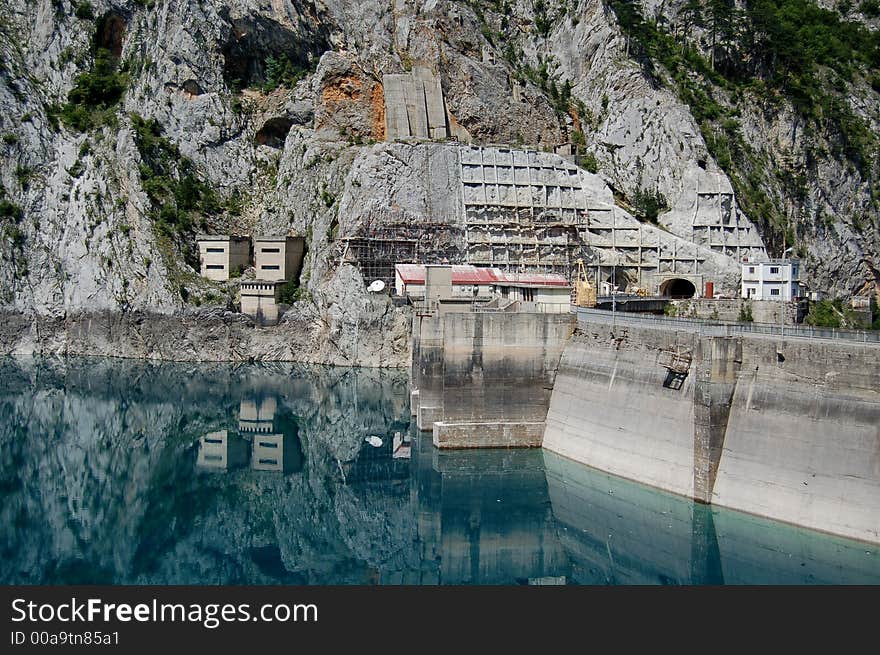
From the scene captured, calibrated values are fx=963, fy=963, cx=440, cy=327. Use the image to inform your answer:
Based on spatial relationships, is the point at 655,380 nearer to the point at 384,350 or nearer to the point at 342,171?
the point at 384,350

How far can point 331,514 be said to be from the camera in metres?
39.2

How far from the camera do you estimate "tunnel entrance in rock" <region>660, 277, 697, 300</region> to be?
70812 mm

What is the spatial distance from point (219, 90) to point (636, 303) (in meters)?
51.3

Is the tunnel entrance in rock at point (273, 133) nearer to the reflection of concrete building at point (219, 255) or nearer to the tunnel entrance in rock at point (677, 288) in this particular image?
the reflection of concrete building at point (219, 255)

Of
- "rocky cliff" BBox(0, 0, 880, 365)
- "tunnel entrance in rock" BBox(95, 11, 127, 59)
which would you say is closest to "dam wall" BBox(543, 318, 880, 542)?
"rocky cliff" BBox(0, 0, 880, 365)

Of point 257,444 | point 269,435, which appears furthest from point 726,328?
point 269,435

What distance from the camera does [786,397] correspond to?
32.0m

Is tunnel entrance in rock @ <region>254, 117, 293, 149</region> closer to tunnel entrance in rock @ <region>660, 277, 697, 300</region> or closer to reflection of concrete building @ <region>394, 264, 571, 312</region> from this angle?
reflection of concrete building @ <region>394, 264, 571, 312</region>

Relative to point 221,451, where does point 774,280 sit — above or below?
above

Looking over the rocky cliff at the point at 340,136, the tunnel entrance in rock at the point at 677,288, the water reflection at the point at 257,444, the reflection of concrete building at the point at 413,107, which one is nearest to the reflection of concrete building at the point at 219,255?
the rocky cliff at the point at 340,136

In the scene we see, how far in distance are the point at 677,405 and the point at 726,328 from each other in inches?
133

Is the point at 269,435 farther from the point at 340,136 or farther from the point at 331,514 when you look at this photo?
the point at 340,136

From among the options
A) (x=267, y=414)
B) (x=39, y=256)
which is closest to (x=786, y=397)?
(x=267, y=414)

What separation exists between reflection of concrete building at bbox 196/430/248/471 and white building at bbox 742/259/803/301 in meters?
35.2
